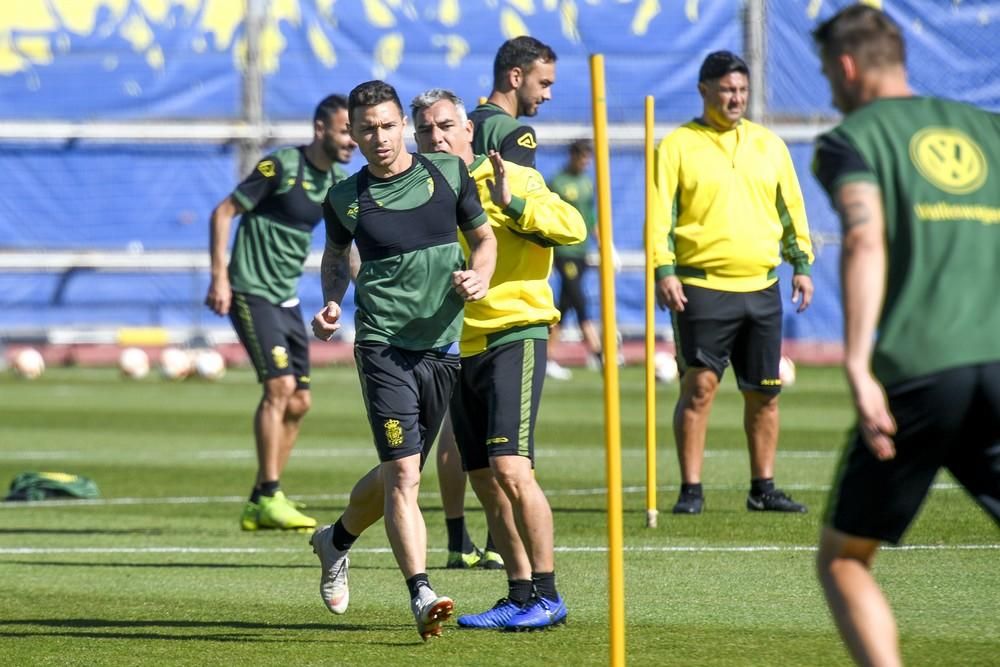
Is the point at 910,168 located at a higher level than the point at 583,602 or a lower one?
higher

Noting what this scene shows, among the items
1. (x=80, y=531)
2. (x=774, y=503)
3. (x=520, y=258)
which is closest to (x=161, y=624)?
(x=520, y=258)

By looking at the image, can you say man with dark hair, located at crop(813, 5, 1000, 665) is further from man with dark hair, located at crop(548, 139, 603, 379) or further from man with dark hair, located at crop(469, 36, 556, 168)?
man with dark hair, located at crop(548, 139, 603, 379)

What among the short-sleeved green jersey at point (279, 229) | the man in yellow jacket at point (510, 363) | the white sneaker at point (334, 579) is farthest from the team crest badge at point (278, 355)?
the white sneaker at point (334, 579)

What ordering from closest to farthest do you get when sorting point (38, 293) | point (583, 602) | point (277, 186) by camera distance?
point (583, 602) → point (277, 186) → point (38, 293)

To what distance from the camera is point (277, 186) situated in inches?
423

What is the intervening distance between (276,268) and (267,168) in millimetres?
658

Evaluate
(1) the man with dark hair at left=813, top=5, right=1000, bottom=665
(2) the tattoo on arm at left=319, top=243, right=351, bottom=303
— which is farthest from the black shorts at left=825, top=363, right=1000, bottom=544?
(2) the tattoo on arm at left=319, top=243, right=351, bottom=303

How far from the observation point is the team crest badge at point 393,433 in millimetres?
6738

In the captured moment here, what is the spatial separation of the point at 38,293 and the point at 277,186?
19.9m

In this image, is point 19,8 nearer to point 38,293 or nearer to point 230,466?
point 38,293

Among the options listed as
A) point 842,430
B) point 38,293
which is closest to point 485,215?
point 842,430

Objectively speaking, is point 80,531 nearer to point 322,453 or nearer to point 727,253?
point 727,253

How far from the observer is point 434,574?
27.8 feet

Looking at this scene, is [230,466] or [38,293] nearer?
[230,466]
